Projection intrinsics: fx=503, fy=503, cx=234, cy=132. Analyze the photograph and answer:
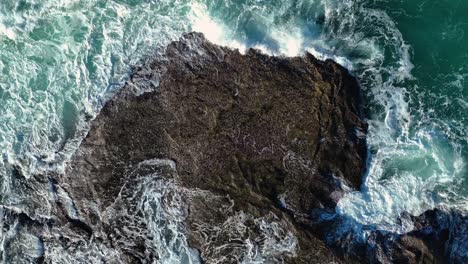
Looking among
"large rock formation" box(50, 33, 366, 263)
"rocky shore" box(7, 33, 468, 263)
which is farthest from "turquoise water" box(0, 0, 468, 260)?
"large rock formation" box(50, 33, 366, 263)

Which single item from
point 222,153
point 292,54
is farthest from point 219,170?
point 292,54

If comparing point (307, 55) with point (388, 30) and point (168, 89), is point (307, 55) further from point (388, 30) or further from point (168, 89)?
point (168, 89)

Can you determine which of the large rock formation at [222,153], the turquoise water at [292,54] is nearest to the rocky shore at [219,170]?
the large rock formation at [222,153]

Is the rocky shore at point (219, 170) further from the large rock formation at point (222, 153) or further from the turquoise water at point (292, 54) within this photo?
the turquoise water at point (292, 54)

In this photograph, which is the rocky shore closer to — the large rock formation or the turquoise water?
the large rock formation

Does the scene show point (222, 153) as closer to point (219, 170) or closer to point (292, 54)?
point (219, 170)

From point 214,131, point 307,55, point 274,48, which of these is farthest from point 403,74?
point 214,131

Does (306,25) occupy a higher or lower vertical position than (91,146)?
higher

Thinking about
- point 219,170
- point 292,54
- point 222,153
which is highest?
→ point 292,54
